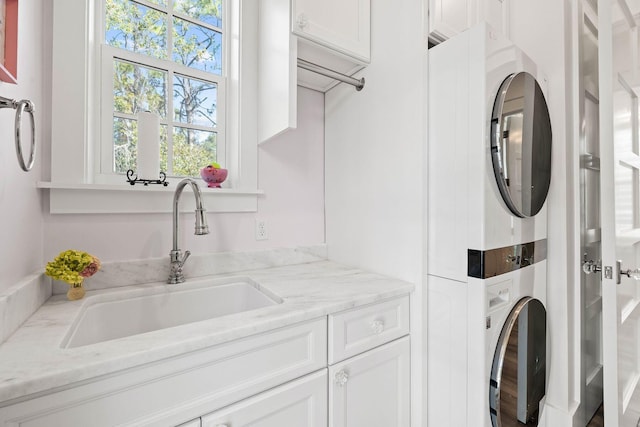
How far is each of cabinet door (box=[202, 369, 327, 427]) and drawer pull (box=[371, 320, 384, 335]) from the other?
0.26 m

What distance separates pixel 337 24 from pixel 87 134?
4.01ft

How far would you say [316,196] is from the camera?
5.92 feet

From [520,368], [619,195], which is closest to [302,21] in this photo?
[619,195]

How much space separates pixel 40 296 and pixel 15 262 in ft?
0.62

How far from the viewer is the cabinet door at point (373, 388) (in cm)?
103

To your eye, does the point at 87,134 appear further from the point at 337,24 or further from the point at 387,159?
the point at 387,159

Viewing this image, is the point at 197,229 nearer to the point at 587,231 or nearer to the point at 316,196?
the point at 316,196

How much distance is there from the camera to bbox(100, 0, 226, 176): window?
1308 mm

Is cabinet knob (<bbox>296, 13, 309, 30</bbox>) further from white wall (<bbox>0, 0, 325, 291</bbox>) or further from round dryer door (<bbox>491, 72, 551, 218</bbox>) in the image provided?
round dryer door (<bbox>491, 72, 551, 218</bbox>)

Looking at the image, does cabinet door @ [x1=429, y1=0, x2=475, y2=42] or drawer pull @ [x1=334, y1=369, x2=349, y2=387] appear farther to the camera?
cabinet door @ [x1=429, y1=0, x2=475, y2=42]

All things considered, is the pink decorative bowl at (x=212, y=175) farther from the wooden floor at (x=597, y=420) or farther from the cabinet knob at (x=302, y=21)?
the wooden floor at (x=597, y=420)

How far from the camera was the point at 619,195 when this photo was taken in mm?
1174

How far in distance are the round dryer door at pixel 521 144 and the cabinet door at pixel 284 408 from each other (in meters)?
0.99

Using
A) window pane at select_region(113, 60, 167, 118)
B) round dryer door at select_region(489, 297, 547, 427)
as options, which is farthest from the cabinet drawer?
window pane at select_region(113, 60, 167, 118)
